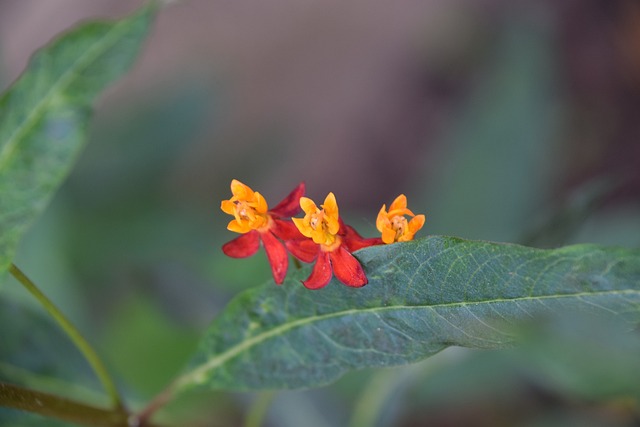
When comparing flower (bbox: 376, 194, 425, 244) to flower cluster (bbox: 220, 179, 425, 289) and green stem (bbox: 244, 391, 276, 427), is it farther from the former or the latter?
green stem (bbox: 244, 391, 276, 427)

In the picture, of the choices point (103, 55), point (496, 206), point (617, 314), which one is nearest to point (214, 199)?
point (496, 206)

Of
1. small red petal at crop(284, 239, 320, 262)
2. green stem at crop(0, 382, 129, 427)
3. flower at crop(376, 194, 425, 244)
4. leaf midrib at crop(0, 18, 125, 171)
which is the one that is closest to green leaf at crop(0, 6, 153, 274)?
leaf midrib at crop(0, 18, 125, 171)

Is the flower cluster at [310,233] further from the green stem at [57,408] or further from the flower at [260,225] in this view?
the green stem at [57,408]

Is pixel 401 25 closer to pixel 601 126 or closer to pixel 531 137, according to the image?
pixel 601 126

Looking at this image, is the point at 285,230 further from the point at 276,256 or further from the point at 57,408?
the point at 57,408

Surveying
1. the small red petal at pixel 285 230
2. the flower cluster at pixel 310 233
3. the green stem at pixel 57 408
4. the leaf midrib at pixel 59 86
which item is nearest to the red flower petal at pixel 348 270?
the flower cluster at pixel 310 233
